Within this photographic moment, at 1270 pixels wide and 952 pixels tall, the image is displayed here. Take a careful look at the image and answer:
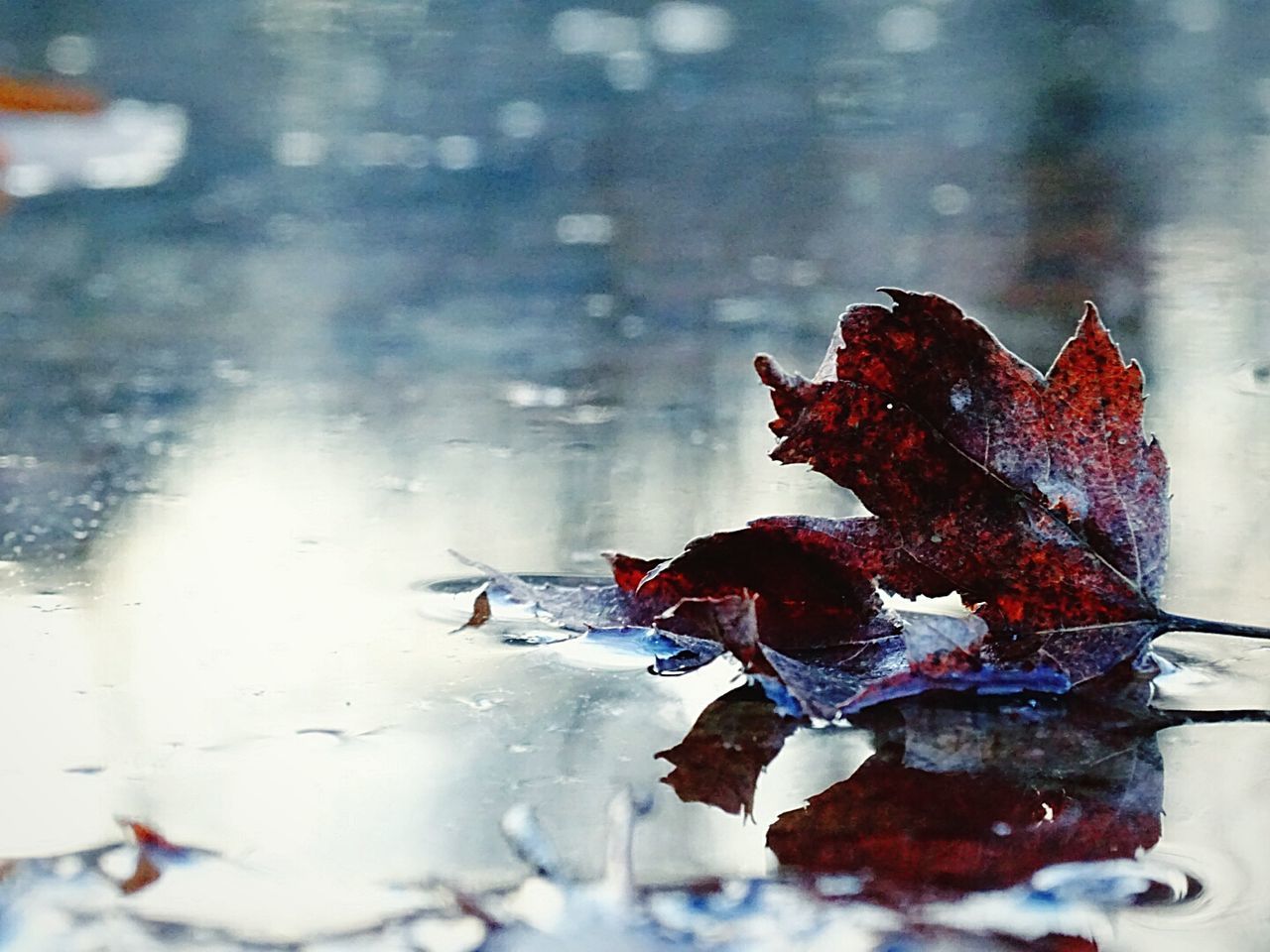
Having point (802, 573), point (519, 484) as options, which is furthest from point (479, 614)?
point (519, 484)

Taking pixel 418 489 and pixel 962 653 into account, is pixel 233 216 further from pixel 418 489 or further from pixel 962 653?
pixel 962 653

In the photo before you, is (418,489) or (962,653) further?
(418,489)

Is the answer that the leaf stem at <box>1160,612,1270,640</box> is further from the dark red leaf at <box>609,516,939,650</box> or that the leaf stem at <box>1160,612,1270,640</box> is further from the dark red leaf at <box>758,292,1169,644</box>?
the dark red leaf at <box>609,516,939,650</box>

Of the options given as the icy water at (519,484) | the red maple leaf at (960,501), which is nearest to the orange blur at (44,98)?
the icy water at (519,484)

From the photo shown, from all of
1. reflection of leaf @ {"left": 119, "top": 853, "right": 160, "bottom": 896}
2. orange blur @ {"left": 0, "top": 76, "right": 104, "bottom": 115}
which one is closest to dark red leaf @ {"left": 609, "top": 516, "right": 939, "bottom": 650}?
reflection of leaf @ {"left": 119, "top": 853, "right": 160, "bottom": 896}

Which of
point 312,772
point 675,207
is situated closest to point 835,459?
point 312,772

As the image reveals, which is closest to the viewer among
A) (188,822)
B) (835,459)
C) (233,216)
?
(188,822)
